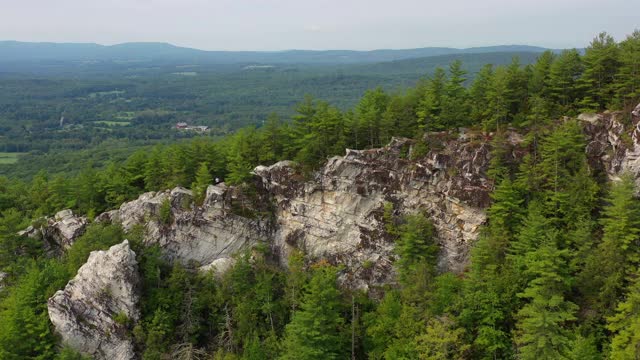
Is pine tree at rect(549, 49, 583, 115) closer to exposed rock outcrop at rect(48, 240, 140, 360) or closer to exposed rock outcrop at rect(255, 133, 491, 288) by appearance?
exposed rock outcrop at rect(255, 133, 491, 288)

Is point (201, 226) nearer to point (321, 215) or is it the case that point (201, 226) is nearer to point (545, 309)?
point (321, 215)

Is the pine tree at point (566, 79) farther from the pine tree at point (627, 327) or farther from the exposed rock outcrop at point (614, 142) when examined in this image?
the pine tree at point (627, 327)

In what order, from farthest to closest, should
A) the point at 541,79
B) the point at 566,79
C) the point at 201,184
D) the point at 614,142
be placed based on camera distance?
the point at 201,184
the point at 541,79
the point at 566,79
the point at 614,142

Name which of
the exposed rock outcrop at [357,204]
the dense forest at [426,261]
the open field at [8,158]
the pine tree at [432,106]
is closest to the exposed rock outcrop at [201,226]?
the exposed rock outcrop at [357,204]

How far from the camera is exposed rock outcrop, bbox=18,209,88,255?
41.0m

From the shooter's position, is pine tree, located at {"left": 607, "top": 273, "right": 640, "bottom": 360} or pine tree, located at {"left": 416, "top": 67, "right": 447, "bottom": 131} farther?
pine tree, located at {"left": 416, "top": 67, "right": 447, "bottom": 131}

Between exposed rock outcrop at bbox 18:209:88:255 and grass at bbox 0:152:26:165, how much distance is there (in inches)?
3966

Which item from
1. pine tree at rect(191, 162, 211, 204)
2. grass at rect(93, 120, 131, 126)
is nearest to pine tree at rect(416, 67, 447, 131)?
pine tree at rect(191, 162, 211, 204)

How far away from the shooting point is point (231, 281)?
3575 cm

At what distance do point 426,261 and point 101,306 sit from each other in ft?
77.9

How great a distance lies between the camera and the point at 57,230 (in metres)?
41.6

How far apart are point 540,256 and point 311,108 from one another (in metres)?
21.3

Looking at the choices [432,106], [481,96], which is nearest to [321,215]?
[432,106]

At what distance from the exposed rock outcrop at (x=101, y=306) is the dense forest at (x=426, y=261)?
1118 mm
